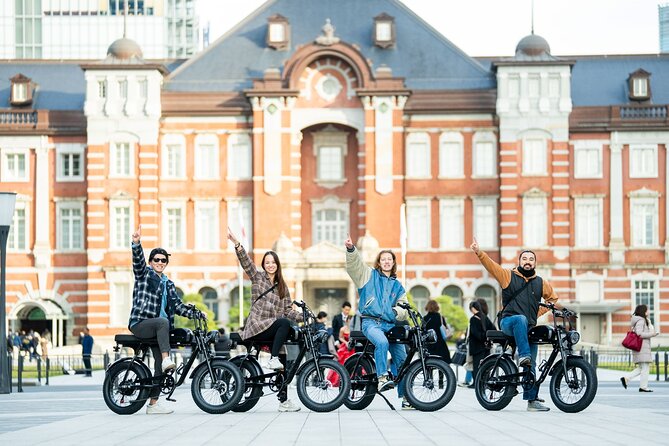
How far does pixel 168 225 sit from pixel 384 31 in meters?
12.3

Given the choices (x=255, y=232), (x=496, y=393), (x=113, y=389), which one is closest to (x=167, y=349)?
(x=113, y=389)

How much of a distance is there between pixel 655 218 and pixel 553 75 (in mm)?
7468

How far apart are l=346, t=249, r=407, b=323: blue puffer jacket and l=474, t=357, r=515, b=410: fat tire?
4.15ft

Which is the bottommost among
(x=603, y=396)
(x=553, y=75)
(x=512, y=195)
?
(x=603, y=396)

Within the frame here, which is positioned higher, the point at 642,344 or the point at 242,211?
the point at 242,211

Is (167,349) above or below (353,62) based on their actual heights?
below

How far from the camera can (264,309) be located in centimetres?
1752

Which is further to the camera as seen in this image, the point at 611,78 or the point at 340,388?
the point at 611,78

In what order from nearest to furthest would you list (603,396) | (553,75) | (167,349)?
(167,349) → (603,396) → (553,75)

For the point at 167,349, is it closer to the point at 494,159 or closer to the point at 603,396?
the point at 603,396

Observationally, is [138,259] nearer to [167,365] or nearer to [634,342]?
[167,365]

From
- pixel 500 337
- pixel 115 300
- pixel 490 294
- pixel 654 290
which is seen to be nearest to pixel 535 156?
pixel 490 294

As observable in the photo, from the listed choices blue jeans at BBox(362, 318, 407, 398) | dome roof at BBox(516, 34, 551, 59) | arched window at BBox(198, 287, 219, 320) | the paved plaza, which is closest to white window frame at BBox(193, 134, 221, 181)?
arched window at BBox(198, 287, 219, 320)

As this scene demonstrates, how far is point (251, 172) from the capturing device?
2367 inches
